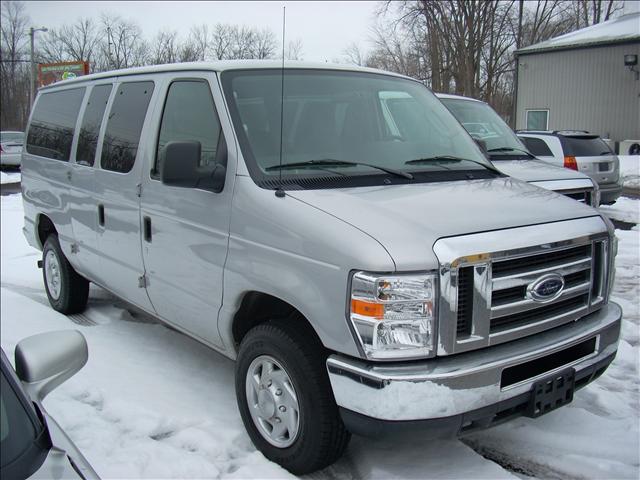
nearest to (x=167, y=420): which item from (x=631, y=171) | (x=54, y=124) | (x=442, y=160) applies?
(x=442, y=160)

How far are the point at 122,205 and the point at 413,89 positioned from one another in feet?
7.38

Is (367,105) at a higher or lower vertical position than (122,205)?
higher

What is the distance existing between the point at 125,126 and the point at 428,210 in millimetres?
2612

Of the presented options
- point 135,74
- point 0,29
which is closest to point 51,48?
point 0,29

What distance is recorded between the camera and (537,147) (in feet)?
36.4

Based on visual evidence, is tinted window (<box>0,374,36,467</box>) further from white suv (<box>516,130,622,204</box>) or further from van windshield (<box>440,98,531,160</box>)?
white suv (<box>516,130,622,204</box>)

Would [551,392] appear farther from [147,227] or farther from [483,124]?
[483,124]

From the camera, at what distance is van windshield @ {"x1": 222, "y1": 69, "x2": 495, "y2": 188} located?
3514mm

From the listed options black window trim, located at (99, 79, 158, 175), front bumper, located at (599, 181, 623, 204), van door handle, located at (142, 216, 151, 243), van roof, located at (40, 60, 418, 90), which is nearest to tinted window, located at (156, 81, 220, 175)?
van roof, located at (40, 60, 418, 90)

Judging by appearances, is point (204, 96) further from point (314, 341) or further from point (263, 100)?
point (314, 341)

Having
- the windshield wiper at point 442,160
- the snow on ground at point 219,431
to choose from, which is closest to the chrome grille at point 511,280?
the snow on ground at point 219,431

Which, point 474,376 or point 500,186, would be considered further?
point 500,186

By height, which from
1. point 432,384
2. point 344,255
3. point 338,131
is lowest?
point 432,384

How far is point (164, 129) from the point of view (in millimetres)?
4215
